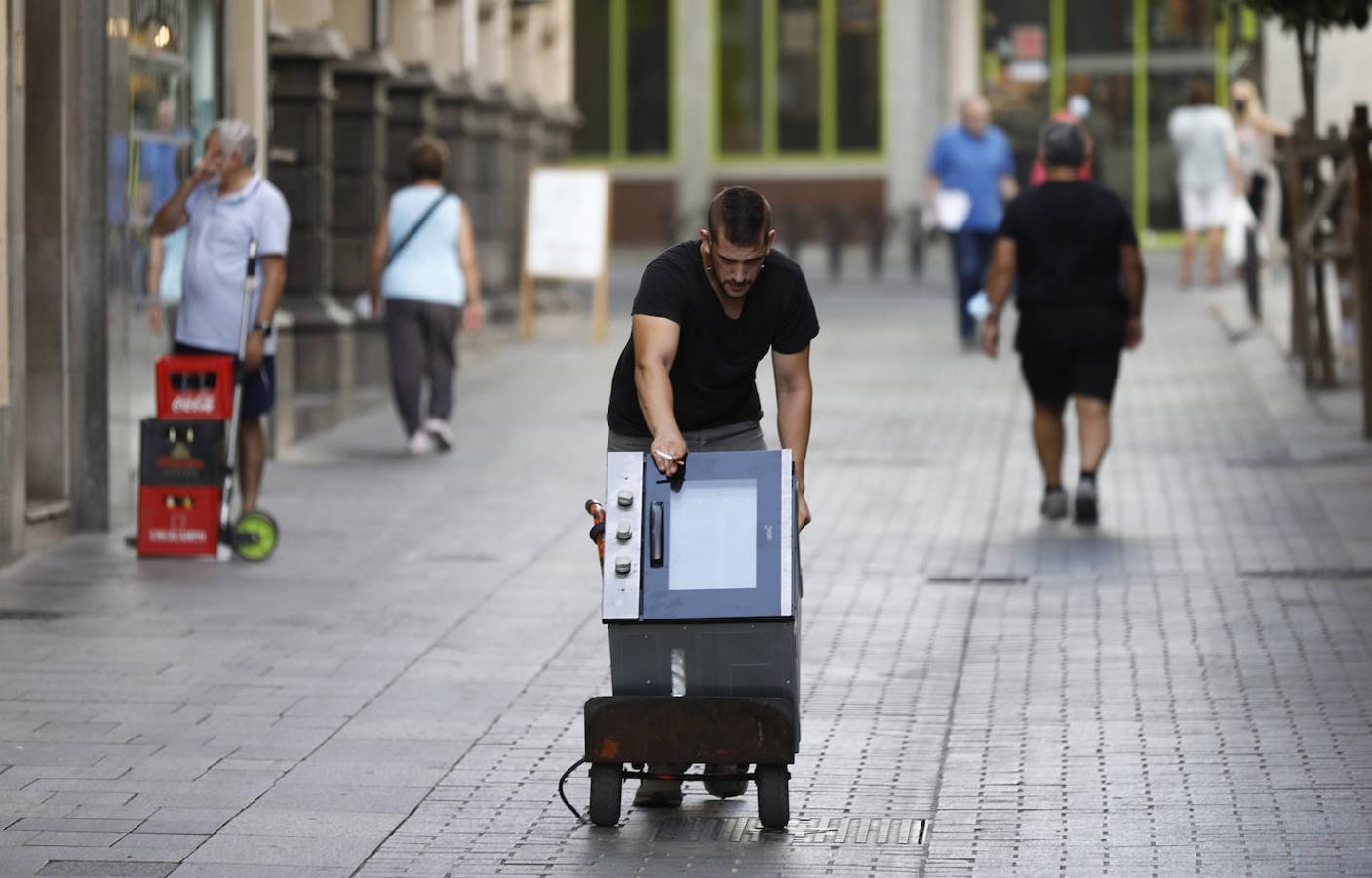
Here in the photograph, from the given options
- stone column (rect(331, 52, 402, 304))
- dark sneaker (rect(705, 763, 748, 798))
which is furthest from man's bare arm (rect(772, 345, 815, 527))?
stone column (rect(331, 52, 402, 304))

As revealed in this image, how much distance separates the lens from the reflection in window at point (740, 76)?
3600 centimetres

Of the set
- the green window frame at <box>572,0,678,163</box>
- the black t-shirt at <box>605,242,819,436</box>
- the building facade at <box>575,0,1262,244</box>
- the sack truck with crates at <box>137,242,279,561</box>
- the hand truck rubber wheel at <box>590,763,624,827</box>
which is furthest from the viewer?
the green window frame at <box>572,0,678,163</box>

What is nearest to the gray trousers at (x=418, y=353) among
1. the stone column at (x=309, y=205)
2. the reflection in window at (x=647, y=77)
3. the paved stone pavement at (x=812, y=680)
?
the paved stone pavement at (x=812, y=680)

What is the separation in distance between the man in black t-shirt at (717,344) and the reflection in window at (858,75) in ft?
95.7

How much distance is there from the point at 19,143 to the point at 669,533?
5.48 meters

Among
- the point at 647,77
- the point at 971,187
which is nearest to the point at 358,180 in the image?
the point at 971,187

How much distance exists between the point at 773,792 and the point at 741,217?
1.38m

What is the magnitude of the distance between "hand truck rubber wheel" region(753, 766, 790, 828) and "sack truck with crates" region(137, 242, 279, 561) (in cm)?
495

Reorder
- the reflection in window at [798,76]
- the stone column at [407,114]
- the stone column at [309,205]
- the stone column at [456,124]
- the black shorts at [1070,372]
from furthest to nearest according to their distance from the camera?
the reflection in window at [798,76] → the stone column at [456,124] → the stone column at [407,114] → the stone column at [309,205] → the black shorts at [1070,372]

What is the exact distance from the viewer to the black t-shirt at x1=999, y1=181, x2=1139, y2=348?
11.8 metres

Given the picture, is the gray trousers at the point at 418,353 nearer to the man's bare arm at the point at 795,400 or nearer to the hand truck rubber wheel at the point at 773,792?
the man's bare arm at the point at 795,400

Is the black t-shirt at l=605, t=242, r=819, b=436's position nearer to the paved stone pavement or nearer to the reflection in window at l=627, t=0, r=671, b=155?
the paved stone pavement

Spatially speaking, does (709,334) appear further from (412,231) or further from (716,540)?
(412,231)

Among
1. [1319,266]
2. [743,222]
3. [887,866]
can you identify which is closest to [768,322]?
[743,222]
